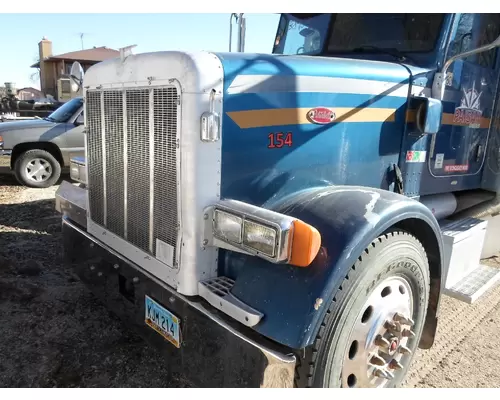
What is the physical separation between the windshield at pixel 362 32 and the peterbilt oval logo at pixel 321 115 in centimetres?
117

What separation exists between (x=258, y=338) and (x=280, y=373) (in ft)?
0.57

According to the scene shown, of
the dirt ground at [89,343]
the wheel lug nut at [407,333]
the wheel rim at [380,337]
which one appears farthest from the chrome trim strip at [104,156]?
the wheel lug nut at [407,333]

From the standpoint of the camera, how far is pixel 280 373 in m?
1.89

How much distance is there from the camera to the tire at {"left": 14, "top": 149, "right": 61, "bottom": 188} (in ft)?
26.8

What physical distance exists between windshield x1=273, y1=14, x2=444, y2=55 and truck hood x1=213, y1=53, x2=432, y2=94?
345 mm

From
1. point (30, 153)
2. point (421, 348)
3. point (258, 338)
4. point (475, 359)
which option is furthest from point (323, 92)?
point (30, 153)

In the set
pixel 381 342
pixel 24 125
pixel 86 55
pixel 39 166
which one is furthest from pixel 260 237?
pixel 86 55

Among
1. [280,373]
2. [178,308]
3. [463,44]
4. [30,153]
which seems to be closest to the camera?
[280,373]

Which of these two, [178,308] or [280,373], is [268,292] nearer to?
[280,373]

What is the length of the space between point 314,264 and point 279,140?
0.71 meters

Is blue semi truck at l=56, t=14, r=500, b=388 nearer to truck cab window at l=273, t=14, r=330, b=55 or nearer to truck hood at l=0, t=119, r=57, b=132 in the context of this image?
truck cab window at l=273, t=14, r=330, b=55

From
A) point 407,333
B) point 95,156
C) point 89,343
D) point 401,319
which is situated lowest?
point 89,343

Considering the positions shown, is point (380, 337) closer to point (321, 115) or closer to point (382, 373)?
point (382, 373)

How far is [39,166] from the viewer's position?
8.30 metres
